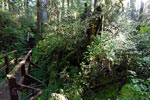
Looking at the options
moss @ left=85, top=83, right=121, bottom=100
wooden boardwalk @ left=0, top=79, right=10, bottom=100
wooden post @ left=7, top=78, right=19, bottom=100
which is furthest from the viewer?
moss @ left=85, top=83, right=121, bottom=100

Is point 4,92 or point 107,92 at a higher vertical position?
point 4,92

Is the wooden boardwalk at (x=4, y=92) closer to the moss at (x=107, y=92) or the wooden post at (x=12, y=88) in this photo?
the wooden post at (x=12, y=88)

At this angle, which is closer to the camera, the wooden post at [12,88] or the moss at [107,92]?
the wooden post at [12,88]

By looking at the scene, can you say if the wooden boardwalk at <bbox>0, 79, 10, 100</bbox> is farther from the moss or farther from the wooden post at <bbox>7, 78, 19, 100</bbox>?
the moss

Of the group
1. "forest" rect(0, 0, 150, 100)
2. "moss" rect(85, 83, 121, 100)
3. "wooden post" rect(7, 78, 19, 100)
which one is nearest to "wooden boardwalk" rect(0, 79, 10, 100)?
"forest" rect(0, 0, 150, 100)

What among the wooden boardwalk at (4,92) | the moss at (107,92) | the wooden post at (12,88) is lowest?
the moss at (107,92)

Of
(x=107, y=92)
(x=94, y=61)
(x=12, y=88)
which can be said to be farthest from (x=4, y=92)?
(x=107, y=92)

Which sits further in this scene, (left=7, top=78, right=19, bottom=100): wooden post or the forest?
the forest

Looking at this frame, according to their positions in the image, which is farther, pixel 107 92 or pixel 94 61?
pixel 94 61

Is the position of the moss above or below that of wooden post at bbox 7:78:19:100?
below

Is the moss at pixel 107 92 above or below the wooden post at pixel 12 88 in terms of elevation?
below

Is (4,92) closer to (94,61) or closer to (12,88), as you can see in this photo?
(12,88)

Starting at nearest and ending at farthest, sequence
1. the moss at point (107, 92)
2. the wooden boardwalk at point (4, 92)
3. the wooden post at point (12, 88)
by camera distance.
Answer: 1. the wooden post at point (12, 88)
2. the wooden boardwalk at point (4, 92)
3. the moss at point (107, 92)

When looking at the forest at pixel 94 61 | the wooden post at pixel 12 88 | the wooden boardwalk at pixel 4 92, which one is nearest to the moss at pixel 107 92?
the forest at pixel 94 61
